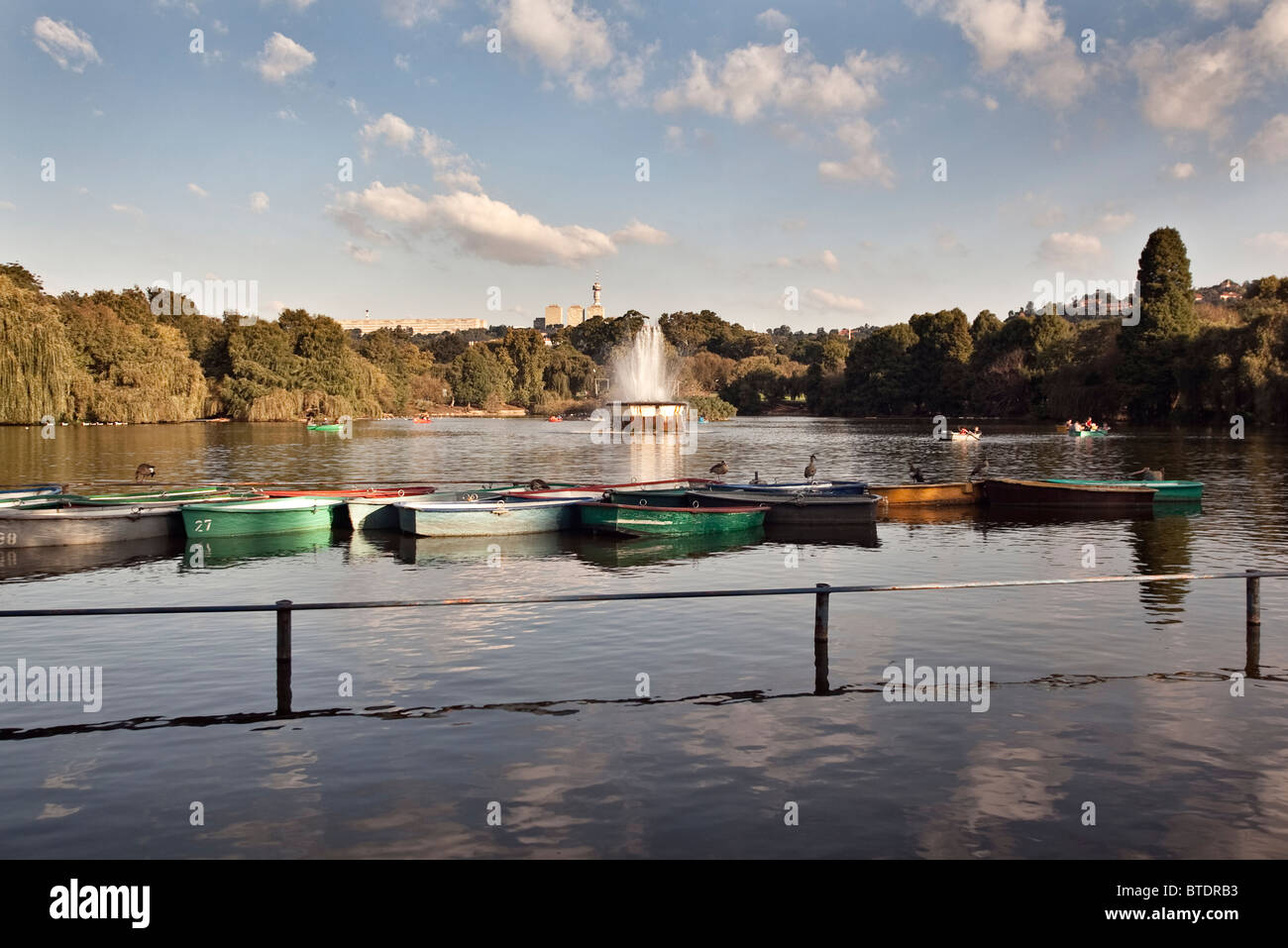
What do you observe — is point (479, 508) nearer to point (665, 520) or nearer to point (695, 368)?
point (665, 520)

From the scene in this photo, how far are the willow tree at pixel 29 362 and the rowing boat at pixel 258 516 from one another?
60.7 meters

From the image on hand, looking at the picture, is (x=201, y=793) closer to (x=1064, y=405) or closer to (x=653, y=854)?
(x=653, y=854)

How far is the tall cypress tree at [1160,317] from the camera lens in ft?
303

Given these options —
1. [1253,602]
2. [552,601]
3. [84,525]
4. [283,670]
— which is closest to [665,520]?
[84,525]

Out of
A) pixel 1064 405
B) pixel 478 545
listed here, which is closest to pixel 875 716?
pixel 478 545

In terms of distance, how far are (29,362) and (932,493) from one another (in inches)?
2804

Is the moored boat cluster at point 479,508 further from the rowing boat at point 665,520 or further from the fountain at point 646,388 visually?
the fountain at point 646,388

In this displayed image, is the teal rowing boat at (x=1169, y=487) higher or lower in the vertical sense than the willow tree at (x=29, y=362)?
lower

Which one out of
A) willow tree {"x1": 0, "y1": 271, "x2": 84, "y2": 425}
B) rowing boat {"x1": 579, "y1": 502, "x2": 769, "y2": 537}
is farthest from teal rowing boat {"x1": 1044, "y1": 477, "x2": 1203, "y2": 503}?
willow tree {"x1": 0, "y1": 271, "x2": 84, "y2": 425}

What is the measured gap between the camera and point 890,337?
496 feet

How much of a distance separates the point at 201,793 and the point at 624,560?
16.0 m

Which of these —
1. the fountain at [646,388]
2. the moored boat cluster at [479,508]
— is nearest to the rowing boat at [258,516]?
the moored boat cluster at [479,508]

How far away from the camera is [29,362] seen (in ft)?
258
